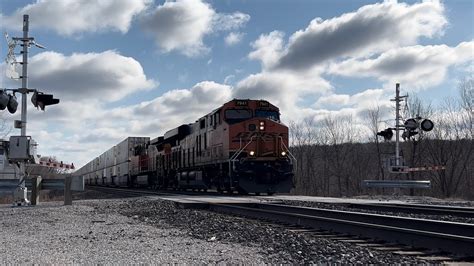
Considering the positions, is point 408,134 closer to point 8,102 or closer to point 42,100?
point 42,100

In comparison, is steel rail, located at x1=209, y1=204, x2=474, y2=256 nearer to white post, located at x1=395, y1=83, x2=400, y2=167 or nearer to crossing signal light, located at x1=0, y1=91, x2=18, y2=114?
crossing signal light, located at x1=0, y1=91, x2=18, y2=114

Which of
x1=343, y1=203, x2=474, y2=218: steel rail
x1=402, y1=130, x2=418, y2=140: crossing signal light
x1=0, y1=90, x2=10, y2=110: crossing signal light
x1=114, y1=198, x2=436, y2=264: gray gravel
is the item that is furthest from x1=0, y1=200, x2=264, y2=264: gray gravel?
x1=402, y1=130, x2=418, y2=140: crossing signal light

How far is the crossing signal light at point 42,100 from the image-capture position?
572 inches

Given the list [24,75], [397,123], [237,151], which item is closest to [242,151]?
[237,151]

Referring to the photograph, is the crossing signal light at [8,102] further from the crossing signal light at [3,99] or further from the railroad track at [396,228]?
the railroad track at [396,228]

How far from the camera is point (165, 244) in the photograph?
277 inches

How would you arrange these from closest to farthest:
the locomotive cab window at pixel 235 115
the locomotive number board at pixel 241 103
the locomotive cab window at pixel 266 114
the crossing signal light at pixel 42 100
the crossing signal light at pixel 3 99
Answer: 1. the crossing signal light at pixel 3 99
2. the crossing signal light at pixel 42 100
3. the locomotive cab window at pixel 235 115
4. the locomotive number board at pixel 241 103
5. the locomotive cab window at pixel 266 114

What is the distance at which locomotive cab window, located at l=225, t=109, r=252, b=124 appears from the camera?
21.5 metres

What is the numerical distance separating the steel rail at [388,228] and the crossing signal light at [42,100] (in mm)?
6436

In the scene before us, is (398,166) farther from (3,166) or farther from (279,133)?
(3,166)

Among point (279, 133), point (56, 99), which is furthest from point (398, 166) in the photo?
point (56, 99)

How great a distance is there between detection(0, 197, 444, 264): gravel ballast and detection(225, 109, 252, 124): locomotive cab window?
10.6 m

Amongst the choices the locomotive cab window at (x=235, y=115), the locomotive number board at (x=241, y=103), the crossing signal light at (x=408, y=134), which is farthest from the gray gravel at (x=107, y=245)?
the crossing signal light at (x=408, y=134)

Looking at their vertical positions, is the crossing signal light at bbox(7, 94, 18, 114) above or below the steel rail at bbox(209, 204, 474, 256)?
above
